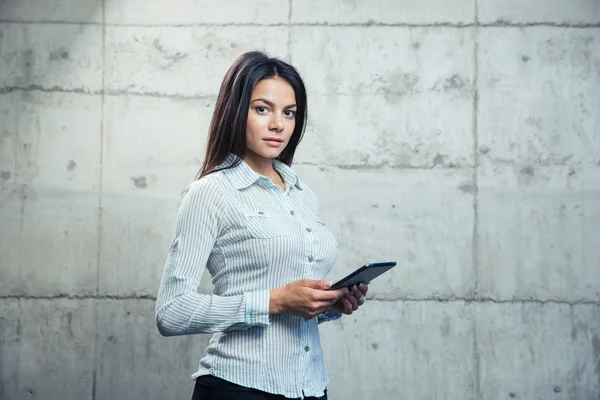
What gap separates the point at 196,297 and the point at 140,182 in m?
2.29

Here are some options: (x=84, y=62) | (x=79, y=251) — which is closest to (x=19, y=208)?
(x=79, y=251)

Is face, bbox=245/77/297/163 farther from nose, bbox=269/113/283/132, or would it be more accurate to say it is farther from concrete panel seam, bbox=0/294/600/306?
concrete panel seam, bbox=0/294/600/306

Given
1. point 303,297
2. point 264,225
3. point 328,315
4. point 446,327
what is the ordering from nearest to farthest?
Result: point 303,297
point 264,225
point 328,315
point 446,327

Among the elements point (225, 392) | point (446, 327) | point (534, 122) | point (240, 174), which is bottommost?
point (446, 327)

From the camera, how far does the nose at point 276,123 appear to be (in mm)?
1937

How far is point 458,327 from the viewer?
392 centimetres

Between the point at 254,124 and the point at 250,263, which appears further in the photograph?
the point at 254,124

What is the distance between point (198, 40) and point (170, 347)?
1.62 metres

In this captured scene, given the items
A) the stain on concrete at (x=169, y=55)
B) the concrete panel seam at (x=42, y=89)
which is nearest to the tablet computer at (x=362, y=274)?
the stain on concrete at (x=169, y=55)

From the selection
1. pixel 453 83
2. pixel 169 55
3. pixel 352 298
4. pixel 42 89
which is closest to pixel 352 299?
pixel 352 298

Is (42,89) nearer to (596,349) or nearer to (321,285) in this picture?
(321,285)

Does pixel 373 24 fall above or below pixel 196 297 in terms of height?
above

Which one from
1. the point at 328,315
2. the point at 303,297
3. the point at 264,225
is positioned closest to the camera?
the point at 303,297

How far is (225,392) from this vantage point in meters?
1.75
